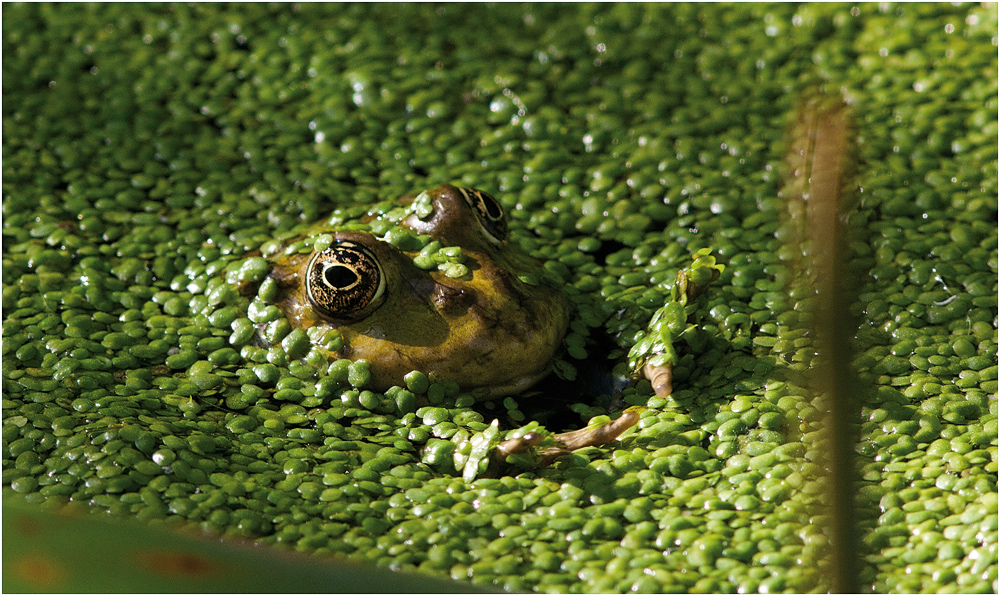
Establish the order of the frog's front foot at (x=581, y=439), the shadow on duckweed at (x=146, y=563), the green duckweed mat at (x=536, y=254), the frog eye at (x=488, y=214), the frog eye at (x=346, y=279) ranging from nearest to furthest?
the shadow on duckweed at (x=146, y=563)
the green duckweed mat at (x=536, y=254)
the frog's front foot at (x=581, y=439)
the frog eye at (x=346, y=279)
the frog eye at (x=488, y=214)

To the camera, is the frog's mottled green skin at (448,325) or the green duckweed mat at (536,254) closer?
the green duckweed mat at (536,254)

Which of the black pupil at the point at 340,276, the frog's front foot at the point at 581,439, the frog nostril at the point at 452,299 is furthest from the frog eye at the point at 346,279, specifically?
the frog's front foot at the point at 581,439

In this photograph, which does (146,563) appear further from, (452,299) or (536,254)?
(536,254)

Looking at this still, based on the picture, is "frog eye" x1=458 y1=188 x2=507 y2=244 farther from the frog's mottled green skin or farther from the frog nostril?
the frog nostril

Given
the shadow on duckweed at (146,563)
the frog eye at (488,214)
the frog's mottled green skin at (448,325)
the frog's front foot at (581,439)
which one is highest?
the frog eye at (488,214)

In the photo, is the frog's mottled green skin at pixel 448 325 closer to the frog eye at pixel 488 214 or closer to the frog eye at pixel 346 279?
the frog eye at pixel 346 279

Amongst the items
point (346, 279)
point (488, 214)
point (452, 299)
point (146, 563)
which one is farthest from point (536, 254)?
point (146, 563)
